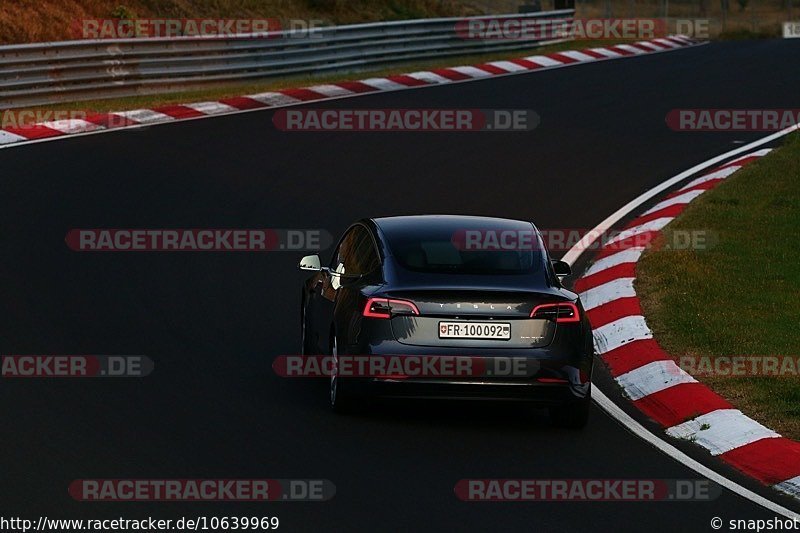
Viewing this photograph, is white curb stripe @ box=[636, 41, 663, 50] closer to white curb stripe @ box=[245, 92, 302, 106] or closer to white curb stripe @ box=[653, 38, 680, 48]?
white curb stripe @ box=[653, 38, 680, 48]

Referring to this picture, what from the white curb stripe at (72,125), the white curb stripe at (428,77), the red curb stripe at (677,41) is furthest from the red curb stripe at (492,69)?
the white curb stripe at (72,125)

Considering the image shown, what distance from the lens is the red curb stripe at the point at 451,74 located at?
29.5m

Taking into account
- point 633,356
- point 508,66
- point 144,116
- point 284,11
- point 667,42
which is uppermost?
point 284,11

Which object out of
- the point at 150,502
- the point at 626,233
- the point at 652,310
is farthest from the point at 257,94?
the point at 150,502

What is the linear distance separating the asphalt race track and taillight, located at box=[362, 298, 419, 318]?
79 cm

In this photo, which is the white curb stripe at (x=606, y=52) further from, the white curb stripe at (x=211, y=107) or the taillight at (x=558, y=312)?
the taillight at (x=558, y=312)

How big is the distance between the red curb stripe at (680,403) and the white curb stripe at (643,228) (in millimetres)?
5961

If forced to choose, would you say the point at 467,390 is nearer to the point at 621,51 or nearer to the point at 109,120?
the point at 109,120

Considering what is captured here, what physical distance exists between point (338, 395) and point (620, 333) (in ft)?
12.7

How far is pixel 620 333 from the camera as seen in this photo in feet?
46.3

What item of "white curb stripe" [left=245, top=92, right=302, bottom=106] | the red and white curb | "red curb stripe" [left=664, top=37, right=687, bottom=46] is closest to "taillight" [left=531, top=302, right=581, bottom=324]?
the red and white curb

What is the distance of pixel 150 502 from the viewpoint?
8.85 metres

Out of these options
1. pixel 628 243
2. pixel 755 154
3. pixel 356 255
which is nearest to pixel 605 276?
pixel 628 243

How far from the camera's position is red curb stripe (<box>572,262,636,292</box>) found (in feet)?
53.1
